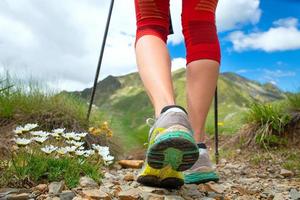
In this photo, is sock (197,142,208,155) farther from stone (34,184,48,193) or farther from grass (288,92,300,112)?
grass (288,92,300,112)

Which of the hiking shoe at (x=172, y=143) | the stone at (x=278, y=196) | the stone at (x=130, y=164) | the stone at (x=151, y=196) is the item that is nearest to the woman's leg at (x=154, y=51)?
the hiking shoe at (x=172, y=143)

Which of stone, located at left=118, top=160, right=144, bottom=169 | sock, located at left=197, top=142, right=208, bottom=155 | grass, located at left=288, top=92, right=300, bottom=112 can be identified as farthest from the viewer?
grass, located at left=288, top=92, right=300, bottom=112

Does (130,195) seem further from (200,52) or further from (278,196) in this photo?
(278,196)

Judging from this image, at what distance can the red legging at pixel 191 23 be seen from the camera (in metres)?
2.59

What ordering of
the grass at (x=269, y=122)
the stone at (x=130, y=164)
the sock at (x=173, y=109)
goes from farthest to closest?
the grass at (x=269, y=122), the stone at (x=130, y=164), the sock at (x=173, y=109)

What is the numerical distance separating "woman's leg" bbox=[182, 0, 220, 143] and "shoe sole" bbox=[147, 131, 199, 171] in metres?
0.46

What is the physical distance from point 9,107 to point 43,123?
1.56 feet

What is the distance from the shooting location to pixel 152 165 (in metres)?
2.31

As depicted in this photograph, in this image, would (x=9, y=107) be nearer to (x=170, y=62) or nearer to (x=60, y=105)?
(x=60, y=105)

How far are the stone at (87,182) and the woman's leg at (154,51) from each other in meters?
0.63

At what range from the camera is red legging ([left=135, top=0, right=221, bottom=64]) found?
259 centimetres

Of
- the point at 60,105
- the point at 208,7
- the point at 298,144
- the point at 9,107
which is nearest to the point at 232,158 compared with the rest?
the point at 298,144

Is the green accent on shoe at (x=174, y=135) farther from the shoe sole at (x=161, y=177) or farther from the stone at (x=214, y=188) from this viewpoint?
the stone at (x=214, y=188)

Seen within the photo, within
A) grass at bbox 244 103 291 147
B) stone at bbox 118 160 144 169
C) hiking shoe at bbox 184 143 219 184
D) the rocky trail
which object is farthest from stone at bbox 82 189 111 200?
grass at bbox 244 103 291 147
